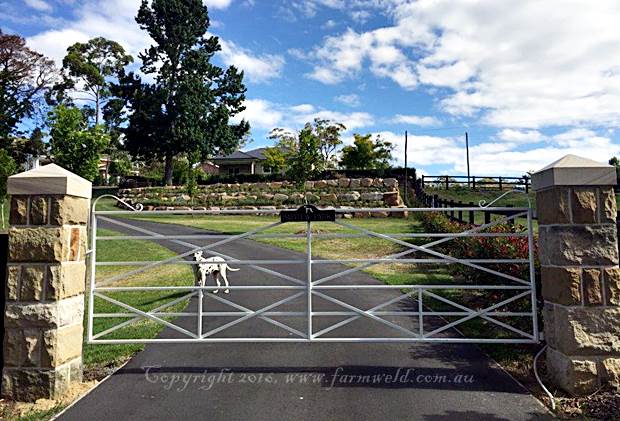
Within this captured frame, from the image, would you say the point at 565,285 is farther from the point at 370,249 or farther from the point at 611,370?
the point at 370,249

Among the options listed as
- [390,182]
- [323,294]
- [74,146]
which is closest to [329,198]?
[390,182]

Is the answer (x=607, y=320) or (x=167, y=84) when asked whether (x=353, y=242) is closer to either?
(x=607, y=320)

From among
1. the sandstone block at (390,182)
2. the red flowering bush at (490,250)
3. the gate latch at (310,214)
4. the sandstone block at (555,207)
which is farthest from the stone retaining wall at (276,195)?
the sandstone block at (555,207)

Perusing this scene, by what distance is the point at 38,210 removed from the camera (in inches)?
162

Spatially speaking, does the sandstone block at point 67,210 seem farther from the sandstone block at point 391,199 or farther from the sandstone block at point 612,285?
the sandstone block at point 391,199

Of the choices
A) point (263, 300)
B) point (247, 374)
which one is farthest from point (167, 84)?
point (247, 374)

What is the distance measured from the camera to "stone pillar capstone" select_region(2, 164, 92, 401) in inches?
157

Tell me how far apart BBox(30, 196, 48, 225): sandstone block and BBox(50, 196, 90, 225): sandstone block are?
0.07m

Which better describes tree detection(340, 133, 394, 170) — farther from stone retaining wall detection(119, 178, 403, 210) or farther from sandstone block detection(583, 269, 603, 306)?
sandstone block detection(583, 269, 603, 306)

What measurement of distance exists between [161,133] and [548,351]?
37.0 m

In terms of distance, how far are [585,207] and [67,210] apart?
5.31 meters

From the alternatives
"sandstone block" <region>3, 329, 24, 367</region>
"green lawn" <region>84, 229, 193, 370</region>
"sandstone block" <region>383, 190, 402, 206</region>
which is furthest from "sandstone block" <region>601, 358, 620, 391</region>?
"sandstone block" <region>383, 190, 402, 206</region>

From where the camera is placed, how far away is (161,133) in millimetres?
36500

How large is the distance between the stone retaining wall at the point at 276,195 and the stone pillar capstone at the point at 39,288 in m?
21.2
